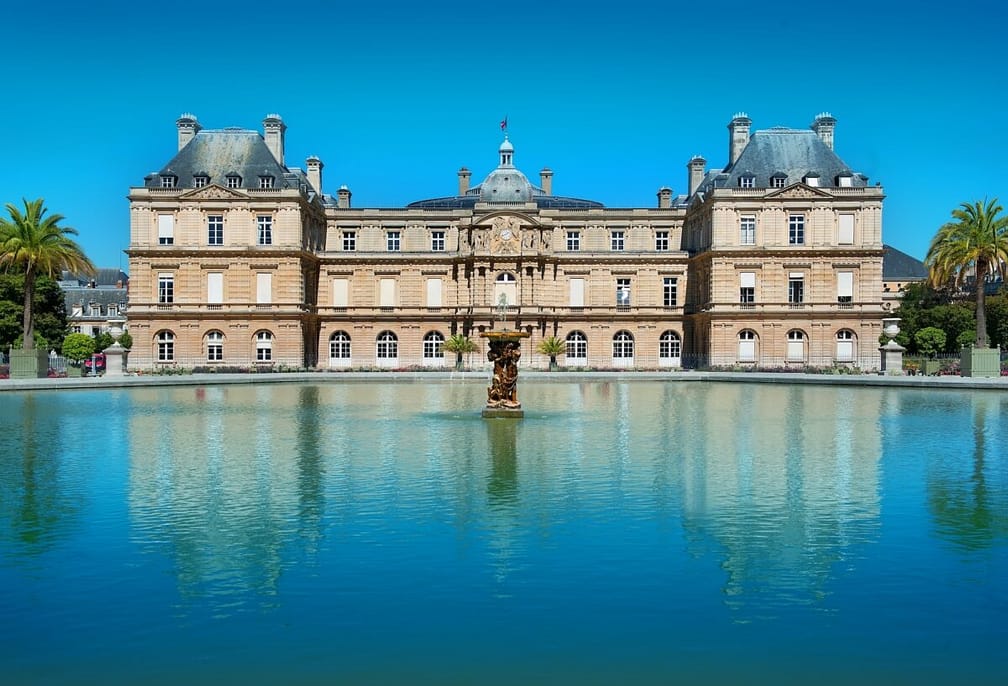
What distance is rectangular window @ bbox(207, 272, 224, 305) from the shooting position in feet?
201

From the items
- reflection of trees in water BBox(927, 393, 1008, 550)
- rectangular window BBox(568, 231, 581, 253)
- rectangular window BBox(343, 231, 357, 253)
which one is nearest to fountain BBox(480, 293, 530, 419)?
reflection of trees in water BBox(927, 393, 1008, 550)

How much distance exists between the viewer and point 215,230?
6112 centimetres

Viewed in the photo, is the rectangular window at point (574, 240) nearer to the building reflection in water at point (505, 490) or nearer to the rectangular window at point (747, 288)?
the rectangular window at point (747, 288)

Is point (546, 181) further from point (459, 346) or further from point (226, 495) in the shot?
point (226, 495)

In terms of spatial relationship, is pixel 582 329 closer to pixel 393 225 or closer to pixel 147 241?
pixel 393 225

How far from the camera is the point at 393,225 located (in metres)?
67.6

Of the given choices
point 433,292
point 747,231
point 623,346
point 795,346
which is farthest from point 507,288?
point 795,346

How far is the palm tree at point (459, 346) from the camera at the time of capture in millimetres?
62562

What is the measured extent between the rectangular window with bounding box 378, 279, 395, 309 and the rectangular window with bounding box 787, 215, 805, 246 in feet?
86.8

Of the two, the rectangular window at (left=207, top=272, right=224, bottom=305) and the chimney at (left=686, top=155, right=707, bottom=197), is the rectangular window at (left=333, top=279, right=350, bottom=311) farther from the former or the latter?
the chimney at (left=686, top=155, right=707, bottom=197)

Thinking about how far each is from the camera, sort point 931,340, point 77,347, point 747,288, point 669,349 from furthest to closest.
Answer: point 669,349
point 747,288
point 931,340
point 77,347

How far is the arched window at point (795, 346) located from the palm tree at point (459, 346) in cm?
2027

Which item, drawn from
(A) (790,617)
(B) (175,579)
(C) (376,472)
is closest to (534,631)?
(A) (790,617)

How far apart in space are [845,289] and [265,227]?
122ft
